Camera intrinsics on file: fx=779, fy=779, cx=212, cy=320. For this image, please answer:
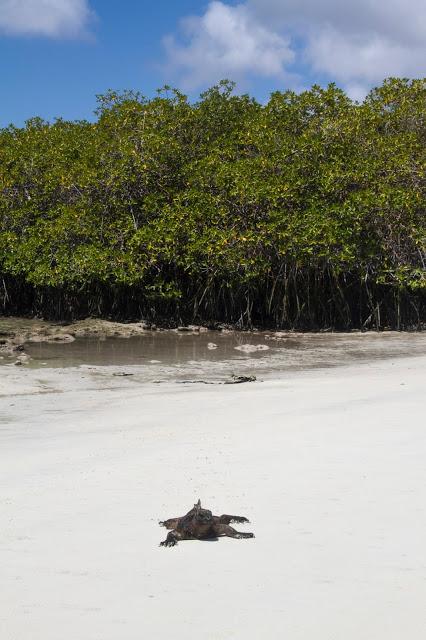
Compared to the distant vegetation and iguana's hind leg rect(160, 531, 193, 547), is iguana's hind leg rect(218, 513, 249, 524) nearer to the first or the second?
iguana's hind leg rect(160, 531, 193, 547)

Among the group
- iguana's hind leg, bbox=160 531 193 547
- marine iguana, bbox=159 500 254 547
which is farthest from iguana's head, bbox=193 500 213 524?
iguana's hind leg, bbox=160 531 193 547

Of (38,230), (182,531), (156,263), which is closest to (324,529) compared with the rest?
(182,531)

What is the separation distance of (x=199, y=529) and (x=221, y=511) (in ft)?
1.62

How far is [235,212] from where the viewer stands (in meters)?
19.2

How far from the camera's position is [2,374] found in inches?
452

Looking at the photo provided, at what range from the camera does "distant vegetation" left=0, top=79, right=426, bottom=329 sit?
61.3 ft

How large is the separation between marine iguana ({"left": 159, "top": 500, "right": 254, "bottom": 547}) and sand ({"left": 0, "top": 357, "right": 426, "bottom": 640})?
0.15 ft

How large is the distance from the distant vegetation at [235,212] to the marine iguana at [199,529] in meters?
14.5

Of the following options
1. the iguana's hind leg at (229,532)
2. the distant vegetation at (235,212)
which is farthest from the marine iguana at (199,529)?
the distant vegetation at (235,212)

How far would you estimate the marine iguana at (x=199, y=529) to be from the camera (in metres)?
3.80

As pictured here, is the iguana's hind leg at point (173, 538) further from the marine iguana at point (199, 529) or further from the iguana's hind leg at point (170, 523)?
the iguana's hind leg at point (170, 523)

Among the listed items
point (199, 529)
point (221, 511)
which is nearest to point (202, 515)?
point (199, 529)

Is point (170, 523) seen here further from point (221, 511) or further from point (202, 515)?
point (221, 511)

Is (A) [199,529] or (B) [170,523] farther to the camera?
(B) [170,523]
